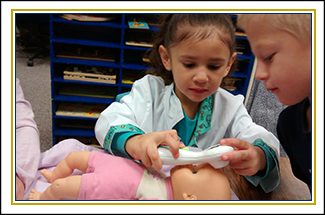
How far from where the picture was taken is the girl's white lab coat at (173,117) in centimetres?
43

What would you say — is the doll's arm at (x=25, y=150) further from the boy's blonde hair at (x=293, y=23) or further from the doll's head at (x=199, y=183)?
the boy's blonde hair at (x=293, y=23)

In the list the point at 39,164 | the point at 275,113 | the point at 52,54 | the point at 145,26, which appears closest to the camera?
the point at 275,113

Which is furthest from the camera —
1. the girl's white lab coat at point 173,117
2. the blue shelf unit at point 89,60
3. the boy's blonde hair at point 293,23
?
the blue shelf unit at point 89,60

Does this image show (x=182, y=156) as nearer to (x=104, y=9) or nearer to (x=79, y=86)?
(x=104, y=9)

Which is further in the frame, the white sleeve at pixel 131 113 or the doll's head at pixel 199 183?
the white sleeve at pixel 131 113

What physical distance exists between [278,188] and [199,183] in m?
0.17

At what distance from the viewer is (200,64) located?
33cm

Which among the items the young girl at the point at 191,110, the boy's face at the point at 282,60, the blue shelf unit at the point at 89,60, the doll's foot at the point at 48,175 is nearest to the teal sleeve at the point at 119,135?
the young girl at the point at 191,110

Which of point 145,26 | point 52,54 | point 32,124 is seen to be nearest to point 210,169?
point 32,124

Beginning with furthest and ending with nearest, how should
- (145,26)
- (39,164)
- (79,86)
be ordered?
1. (79,86)
2. (145,26)
3. (39,164)

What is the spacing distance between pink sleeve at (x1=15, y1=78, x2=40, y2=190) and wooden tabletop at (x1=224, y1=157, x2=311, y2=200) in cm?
36

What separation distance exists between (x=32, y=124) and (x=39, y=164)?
0.55 ft

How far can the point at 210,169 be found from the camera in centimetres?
39

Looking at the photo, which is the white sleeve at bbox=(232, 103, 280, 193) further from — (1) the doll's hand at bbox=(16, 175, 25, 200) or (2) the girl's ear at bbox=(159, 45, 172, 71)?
(1) the doll's hand at bbox=(16, 175, 25, 200)
